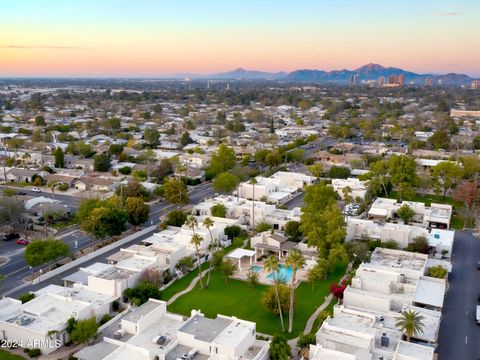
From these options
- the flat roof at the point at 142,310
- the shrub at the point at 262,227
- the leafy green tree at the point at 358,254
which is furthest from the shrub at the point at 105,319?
the shrub at the point at 262,227

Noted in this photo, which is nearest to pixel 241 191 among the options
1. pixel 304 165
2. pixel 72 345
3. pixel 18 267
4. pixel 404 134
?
pixel 304 165

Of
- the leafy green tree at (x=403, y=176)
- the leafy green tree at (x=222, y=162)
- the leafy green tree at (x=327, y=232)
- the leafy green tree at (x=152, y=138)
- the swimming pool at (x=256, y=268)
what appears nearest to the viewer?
the leafy green tree at (x=327, y=232)

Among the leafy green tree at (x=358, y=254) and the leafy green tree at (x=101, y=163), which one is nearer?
the leafy green tree at (x=358, y=254)

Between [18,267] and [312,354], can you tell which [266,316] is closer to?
[312,354]

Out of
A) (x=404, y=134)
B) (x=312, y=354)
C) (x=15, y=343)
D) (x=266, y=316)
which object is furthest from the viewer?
(x=404, y=134)

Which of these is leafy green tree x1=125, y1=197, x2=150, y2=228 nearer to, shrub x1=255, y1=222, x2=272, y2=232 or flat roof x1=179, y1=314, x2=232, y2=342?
shrub x1=255, y1=222, x2=272, y2=232

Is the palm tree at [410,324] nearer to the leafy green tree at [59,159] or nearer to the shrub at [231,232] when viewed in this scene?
the shrub at [231,232]
